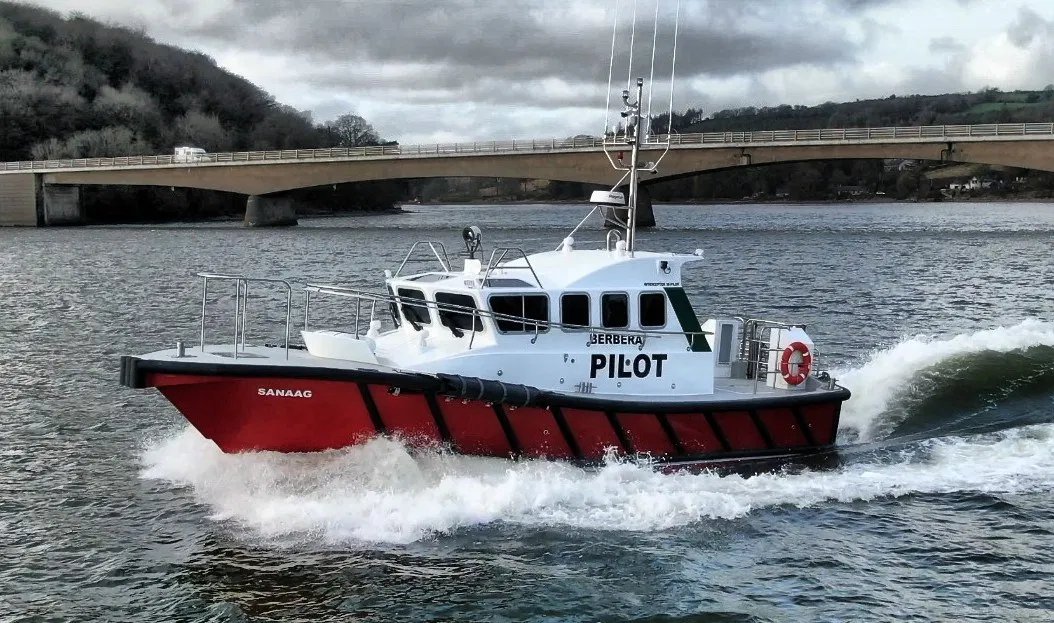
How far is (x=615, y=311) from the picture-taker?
1476cm

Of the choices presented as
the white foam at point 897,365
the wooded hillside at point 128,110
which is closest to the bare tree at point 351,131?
the wooded hillside at point 128,110

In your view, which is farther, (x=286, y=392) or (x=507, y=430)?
(x=507, y=430)

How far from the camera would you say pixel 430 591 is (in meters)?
11.5

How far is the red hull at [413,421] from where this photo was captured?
12781 millimetres

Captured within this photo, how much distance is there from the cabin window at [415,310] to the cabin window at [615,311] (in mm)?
2423

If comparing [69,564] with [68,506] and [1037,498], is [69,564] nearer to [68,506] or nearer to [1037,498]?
[68,506]

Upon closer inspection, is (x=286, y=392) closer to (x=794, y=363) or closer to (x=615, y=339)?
(x=615, y=339)

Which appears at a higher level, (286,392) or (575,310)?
(575,310)

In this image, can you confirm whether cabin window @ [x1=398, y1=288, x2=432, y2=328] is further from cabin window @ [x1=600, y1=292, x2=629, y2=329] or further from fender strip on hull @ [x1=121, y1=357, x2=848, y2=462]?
cabin window @ [x1=600, y1=292, x2=629, y2=329]

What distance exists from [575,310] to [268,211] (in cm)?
7324

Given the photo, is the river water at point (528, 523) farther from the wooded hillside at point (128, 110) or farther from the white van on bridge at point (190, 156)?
the wooded hillside at point (128, 110)

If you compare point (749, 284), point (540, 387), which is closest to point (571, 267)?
point (540, 387)

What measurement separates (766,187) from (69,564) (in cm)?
15797

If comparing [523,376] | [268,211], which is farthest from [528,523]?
[268,211]
